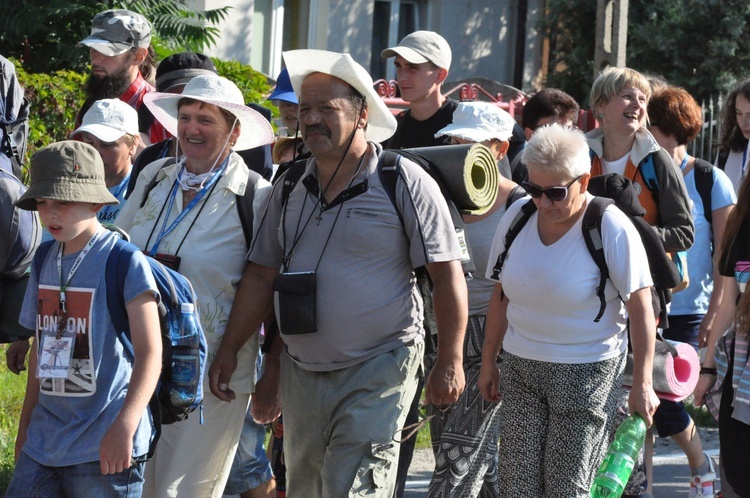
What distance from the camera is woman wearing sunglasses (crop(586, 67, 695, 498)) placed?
5621 millimetres

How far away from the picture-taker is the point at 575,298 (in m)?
4.52

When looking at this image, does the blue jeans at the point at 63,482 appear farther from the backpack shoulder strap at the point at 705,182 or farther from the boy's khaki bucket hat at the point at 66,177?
the backpack shoulder strap at the point at 705,182

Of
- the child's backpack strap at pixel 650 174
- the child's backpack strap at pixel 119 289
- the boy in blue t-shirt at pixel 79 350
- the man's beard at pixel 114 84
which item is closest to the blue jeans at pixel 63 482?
the boy in blue t-shirt at pixel 79 350

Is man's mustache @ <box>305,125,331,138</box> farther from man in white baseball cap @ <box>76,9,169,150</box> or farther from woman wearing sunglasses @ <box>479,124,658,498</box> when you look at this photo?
man in white baseball cap @ <box>76,9,169,150</box>

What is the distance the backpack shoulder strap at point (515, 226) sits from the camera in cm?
484

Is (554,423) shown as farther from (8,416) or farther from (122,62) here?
(8,416)

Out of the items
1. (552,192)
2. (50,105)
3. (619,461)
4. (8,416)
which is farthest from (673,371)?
(50,105)

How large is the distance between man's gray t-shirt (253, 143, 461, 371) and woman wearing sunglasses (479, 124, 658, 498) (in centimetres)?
47

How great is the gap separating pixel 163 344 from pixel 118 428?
0.38 metres

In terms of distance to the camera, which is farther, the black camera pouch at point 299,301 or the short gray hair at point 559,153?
the short gray hair at point 559,153

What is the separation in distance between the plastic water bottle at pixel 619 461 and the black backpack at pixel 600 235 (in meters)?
0.47

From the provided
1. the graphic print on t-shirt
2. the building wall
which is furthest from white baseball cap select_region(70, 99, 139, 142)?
the building wall

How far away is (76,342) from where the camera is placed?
3.80 meters

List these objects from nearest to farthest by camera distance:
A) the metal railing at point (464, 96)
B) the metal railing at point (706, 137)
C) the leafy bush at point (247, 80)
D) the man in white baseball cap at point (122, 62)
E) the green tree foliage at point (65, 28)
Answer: the man in white baseball cap at point (122, 62), the leafy bush at point (247, 80), the green tree foliage at point (65, 28), the metal railing at point (464, 96), the metal railing at point (706, 137)
